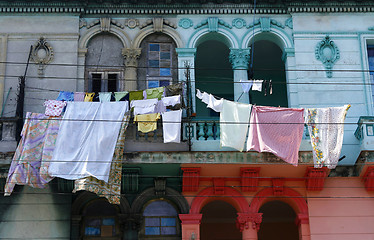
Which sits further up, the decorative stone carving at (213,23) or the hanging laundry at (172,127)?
the decorative stone carving at (213,23)

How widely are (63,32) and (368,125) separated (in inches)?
372

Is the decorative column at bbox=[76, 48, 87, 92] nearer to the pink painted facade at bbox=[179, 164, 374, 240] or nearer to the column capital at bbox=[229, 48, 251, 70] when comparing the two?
the pink painted facade at bbox=[179, 164, 374, 240]

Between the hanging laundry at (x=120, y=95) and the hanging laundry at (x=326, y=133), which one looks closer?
the hanging laundry at (x=326, y=133)

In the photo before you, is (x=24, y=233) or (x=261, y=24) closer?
(x=24, y=233)

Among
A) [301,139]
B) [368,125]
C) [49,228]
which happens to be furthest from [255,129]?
[49,228]

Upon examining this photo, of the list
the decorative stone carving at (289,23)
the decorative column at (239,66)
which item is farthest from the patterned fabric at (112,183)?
the decorative stone carving at (289,23)

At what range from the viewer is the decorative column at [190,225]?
19.7 meters

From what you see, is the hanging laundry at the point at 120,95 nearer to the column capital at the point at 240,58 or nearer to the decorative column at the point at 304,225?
the column capital at the point at 240,58

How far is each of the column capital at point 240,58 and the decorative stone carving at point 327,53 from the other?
2120 mm

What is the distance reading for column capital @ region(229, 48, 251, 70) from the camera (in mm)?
21797

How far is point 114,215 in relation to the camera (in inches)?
811

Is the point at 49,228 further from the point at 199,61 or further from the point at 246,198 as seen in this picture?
the point at 199,61

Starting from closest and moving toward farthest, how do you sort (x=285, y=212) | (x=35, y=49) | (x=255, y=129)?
(x=255, y=129) < (x=35, y=49) < (x=285, y=212)

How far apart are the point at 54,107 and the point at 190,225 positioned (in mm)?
5001
